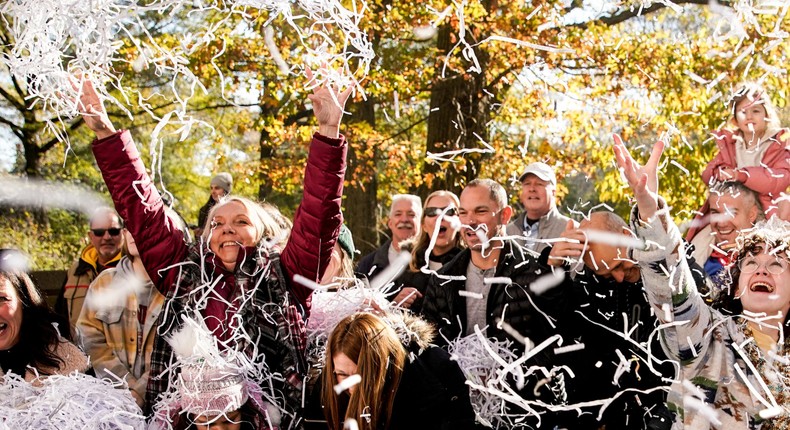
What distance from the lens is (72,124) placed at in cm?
1478

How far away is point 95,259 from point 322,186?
2948mm

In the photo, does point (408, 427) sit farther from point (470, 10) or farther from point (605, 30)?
point (605, 30)

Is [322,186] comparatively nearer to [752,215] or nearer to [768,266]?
[768,266]

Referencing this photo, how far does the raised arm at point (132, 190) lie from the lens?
3498 millimetres

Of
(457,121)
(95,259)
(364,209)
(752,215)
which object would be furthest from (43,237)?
(752,215)

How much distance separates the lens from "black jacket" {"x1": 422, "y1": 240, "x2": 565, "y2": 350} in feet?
12.5

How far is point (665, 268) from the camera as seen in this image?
3008 millimetres

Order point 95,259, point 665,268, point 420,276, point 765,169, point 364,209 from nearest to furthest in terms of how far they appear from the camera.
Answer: point 665,268 < point 420,276 < point 765,169 < point 95,259 < point 364,209

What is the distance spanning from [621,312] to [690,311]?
0.74 metres

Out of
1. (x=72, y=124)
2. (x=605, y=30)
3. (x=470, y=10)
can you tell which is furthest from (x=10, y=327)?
(x=72, y=124)

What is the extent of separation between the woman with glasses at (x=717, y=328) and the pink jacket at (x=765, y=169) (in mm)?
1601

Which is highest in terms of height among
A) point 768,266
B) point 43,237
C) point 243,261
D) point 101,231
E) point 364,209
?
point 768,266

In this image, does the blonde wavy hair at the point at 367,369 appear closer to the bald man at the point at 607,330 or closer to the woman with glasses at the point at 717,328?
the bald man at the point at 607,330

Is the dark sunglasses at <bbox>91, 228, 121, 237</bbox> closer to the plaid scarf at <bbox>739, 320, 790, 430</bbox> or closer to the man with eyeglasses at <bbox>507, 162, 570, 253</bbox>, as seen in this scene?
the man with eyeglasses at <bbox>507, 162, 570, 253</bbox>
